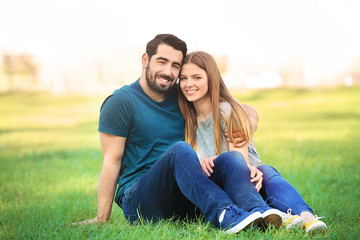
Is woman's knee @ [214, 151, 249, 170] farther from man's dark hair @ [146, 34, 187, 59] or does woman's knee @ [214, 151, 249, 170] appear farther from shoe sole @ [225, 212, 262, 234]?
man's dark hair @ [146, 34, 187, 59]

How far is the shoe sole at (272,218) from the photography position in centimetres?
276

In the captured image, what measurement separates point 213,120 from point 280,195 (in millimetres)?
775

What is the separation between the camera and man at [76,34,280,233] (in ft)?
9.36

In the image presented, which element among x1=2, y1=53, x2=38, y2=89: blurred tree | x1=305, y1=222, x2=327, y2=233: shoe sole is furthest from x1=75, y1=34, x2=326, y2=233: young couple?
x1=2, y1=53, x2=38, y2=89: blurred tree

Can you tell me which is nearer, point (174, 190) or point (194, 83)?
point (174, 190)

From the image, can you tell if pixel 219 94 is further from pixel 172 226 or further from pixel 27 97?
pixel 27 97

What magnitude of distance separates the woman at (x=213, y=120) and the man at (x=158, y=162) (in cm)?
11

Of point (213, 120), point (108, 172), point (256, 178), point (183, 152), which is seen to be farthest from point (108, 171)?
point (256, 178)

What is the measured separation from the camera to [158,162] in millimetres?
3039

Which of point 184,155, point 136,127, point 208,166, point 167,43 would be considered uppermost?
point 167,43

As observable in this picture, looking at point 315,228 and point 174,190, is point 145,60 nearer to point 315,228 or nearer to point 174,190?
point 174,190

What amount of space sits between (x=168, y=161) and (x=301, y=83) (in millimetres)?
16188

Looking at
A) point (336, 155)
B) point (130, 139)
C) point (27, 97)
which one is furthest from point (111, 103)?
point (27, 97)

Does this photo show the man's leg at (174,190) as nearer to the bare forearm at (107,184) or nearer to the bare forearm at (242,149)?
the bare forearm at (107,184)
